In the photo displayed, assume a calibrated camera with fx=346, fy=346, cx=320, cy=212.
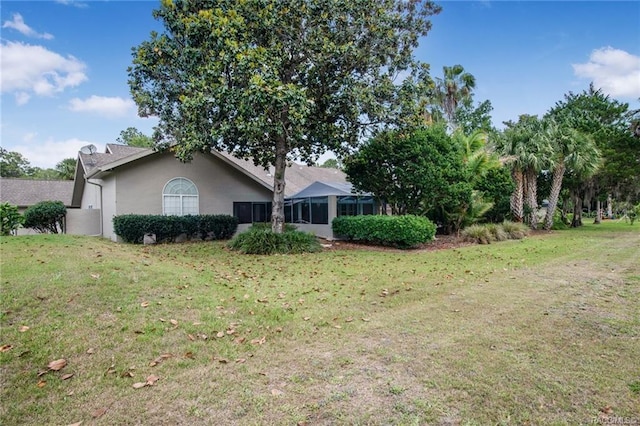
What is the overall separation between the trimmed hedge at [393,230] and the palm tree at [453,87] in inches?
798

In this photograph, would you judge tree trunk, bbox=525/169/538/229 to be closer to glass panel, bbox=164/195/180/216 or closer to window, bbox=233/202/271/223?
window, bbox=233/202/271/223

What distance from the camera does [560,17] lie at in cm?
1135

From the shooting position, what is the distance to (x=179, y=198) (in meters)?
16.7

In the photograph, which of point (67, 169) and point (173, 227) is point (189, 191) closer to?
point (173, 227)

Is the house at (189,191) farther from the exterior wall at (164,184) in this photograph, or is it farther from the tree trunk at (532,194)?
the tree trunk at (532,194)

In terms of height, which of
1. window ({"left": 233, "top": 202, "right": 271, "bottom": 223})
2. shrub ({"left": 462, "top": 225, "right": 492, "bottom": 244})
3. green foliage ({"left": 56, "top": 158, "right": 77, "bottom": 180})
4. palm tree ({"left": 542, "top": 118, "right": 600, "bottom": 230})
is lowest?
shrub ({"left": 462, "top": 225, "right": 492, "bottom": 244})

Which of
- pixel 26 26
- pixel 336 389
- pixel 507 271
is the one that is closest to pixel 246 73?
pixel 26 26

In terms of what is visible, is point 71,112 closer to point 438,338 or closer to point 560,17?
point 438,338

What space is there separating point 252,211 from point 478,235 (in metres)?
11.4

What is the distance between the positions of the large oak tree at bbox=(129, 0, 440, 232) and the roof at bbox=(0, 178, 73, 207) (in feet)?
52.7

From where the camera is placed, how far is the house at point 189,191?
15.5 metres

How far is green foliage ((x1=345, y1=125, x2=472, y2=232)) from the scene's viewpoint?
1493 centimetres

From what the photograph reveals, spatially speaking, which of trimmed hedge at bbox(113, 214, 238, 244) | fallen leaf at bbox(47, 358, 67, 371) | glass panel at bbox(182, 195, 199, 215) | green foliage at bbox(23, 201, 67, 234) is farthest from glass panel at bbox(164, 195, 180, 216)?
fallen leaf at bbox(47, 358, 67, 371)

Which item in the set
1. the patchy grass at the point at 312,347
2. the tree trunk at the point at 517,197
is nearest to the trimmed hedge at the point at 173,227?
A: the patchy grass at the point at 312,347
